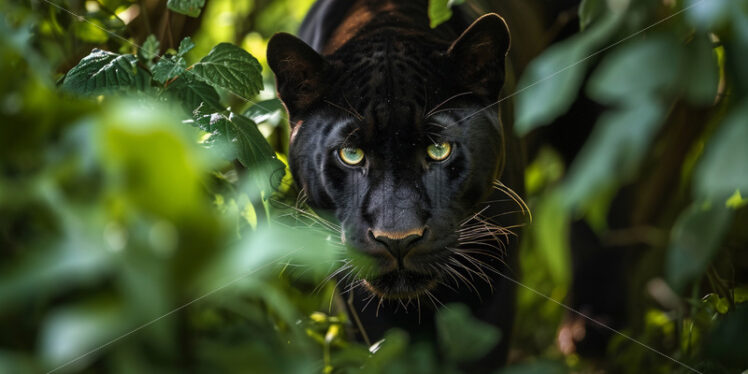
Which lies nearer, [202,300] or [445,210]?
[202,300]

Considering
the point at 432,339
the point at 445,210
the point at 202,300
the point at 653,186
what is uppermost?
the point at 202,300

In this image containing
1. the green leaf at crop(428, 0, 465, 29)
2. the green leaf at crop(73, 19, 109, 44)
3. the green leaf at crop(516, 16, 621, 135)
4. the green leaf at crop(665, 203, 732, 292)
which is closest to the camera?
the green leaf at crop(516, 16, 621, 135)

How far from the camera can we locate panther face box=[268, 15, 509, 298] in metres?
0.81

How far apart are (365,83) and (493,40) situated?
0.57ft

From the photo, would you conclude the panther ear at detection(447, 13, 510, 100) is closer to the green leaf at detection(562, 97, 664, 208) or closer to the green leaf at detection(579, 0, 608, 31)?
the green leaf at detection(579, 0, 608, 31)

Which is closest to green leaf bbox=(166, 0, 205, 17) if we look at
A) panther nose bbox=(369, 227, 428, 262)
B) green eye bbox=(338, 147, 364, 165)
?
green eye bbox=(338, 147, 364, 165)

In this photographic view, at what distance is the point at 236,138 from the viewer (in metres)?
0.87

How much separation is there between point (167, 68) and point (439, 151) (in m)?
0.40

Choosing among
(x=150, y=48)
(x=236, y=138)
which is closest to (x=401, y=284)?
(x=236, y=138)

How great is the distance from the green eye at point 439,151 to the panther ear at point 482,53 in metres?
0.08

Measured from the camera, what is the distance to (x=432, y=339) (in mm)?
966

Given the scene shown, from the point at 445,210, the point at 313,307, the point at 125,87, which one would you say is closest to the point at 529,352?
the point at 313,307

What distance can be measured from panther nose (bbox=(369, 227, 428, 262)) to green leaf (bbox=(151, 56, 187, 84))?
1.19ft

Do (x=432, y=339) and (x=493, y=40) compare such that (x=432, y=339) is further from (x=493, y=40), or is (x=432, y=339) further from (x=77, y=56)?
(x=77, y=56)
